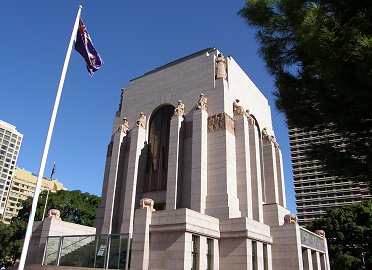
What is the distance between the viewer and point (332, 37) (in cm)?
1004

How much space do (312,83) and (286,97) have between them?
4.02ft

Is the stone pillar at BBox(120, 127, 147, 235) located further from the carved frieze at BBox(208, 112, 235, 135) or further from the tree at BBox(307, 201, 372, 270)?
the tree at BBox(307, 201, 372, 270)

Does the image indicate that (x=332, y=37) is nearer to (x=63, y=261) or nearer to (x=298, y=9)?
(x=298, y=9)

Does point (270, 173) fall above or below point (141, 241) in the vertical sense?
above

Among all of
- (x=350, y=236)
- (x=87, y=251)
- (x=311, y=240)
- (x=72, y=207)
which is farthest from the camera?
(x=72, y=207)

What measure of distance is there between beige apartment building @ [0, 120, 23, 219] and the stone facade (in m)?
112

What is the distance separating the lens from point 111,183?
29.2m

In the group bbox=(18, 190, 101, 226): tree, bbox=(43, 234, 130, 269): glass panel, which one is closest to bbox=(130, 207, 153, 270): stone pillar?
bbox=(43, 234, 130, 269): glass panel

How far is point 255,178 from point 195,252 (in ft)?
35.1

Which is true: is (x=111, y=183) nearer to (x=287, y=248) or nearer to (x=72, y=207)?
(x=287, y=248)

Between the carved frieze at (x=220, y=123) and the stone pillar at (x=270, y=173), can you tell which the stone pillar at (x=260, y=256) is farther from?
the carved frieze at (x=220, y=123)

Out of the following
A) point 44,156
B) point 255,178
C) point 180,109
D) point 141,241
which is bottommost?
point 141,241

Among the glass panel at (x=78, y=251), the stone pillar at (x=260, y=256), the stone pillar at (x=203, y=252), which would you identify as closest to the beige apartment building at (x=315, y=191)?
the stone pillar at (x=260, y=256)

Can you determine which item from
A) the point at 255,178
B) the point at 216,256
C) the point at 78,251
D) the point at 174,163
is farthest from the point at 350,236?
the point at 78,251
